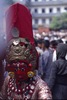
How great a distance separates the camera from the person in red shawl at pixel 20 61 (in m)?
2.93

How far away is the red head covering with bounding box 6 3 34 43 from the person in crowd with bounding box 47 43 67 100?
2108 mm

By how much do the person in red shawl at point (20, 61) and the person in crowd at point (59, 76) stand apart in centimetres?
212

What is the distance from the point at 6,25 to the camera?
3.08 m

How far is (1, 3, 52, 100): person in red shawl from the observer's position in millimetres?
2934

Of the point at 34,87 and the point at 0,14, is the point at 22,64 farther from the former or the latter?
the point at 0,14

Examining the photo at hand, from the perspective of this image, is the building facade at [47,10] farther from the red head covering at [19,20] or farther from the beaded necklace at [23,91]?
the beaded necklace at [23,91]

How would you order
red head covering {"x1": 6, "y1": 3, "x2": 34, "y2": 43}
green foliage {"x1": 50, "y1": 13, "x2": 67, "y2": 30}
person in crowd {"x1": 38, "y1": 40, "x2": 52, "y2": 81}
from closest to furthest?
red head covering {"x1": 6, "y1": 3, "x2": 34, "y2": 43} → person in crowd {"x1": 38, "y1": 40, "x2": 52, "y2": 81} → green foliage {"x1": 50, "y1": 13, "x2": 67, "y2": 30}

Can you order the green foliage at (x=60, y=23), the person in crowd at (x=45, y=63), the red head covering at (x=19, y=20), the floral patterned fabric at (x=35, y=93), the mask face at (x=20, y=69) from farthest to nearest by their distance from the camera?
the green foliage at (x=60, y=23)
the person in crowd at (x=45, y=63)
the red head covering at (x=19, y=20)
the mask face at (x=20, y=69)
the floral patterned fabric at (x=35, y=93)

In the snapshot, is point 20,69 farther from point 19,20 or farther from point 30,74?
point 19,20

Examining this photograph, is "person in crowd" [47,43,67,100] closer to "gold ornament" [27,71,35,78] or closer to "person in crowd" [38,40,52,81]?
"person in crowd" [38,40,52,81]

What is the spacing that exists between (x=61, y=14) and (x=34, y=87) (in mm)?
63170

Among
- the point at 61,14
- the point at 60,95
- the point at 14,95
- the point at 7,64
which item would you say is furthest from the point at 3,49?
the point at 61,14

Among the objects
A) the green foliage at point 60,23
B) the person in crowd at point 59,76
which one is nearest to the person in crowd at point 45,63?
the person in crowd at point 59,76

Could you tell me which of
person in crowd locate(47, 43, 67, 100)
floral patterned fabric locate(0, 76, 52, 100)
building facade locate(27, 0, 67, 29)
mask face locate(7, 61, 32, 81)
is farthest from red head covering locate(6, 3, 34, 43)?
building facade locate(27, 0, 67, 29)
